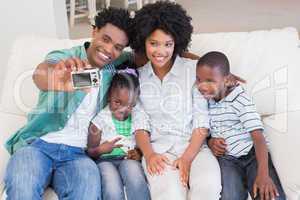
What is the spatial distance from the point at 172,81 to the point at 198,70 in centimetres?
11

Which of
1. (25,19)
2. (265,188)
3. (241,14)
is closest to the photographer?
(265,188)

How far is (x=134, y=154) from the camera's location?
5.14 ft

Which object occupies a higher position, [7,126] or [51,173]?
[7,126]

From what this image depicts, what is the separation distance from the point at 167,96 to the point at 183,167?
0.30 meters

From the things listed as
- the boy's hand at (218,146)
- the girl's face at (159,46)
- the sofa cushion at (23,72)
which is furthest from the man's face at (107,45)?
the boy's hand at (218,146)

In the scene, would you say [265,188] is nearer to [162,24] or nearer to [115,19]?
[162,24]

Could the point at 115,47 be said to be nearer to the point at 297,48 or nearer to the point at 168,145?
the point at 168,145

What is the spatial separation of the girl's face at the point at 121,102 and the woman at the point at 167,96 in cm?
3

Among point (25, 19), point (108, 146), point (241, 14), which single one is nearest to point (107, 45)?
point (108, 146)

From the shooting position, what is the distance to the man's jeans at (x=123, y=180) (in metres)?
1.37

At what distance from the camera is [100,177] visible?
55.9 inches

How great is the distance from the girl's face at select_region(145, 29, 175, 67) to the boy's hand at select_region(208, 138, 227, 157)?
13.6 inches

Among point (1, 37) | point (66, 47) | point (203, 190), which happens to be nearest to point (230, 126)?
point (203, 190)

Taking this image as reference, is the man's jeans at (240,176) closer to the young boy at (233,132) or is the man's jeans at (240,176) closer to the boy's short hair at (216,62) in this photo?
the young boy at (233,132)
